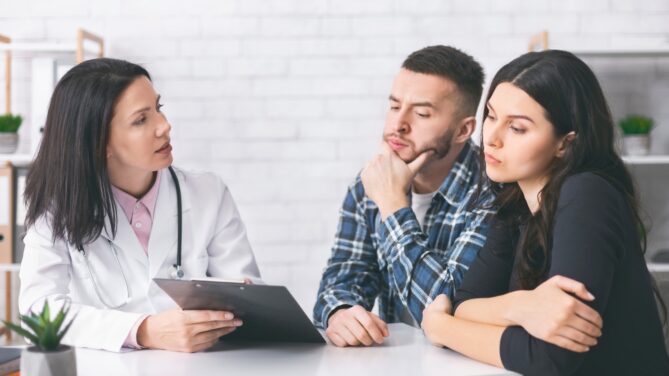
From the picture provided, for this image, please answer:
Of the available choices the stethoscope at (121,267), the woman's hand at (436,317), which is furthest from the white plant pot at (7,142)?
the woman's hand at (436,317)

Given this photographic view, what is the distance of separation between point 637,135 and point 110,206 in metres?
2.24

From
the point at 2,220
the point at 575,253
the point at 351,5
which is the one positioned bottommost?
the point at 2,220

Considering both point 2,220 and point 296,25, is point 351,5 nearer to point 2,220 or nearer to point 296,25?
point 296,25

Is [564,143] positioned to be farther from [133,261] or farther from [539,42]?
[539,42]

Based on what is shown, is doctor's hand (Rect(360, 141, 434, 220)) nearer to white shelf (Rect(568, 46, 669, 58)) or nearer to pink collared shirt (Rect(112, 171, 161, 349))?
pink collared shirt (Rect(112, 171, 161, 349))

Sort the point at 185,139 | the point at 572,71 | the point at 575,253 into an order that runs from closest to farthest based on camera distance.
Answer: the point at 575,253, the point at 572,71, the point at 185,139

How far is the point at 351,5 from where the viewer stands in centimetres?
356

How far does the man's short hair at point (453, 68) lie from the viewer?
2.19 m

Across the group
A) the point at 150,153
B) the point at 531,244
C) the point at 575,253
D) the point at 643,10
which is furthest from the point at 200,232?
the point at 643,10

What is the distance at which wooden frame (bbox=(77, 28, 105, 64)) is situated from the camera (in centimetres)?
320

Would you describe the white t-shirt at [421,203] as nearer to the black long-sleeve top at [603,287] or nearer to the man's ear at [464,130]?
the man's ear at [464,130]

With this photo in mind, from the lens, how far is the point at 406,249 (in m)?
1.93

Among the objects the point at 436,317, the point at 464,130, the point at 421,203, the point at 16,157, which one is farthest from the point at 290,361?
the point at 16,157

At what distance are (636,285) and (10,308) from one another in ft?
9.49
